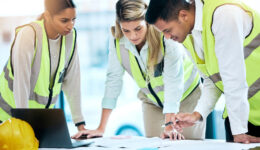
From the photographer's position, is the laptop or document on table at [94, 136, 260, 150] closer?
document on table at [94, 136, 260, 150]

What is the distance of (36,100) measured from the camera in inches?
87.4

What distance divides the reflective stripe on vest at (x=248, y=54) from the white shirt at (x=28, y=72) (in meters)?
0.93

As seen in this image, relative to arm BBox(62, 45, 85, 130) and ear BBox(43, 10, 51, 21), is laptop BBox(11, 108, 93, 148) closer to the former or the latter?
arm BBox(62, 45, 85, 130)

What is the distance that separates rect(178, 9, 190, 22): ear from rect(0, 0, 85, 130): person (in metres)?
0.88

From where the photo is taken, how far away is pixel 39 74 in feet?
7.08

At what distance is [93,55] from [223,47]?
180 centimetres

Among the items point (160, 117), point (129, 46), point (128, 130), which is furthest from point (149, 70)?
point (128, 130)

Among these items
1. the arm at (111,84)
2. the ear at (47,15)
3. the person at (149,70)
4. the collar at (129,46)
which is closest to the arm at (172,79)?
the person at (149,70)

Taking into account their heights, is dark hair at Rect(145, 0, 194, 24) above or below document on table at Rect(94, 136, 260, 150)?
above

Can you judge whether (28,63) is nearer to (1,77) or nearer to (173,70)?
(1,77)

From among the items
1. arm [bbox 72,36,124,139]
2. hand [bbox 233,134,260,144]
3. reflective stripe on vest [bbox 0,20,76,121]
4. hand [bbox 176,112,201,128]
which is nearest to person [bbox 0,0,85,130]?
reflective stripe on vest [bbox 0,20,76,121]

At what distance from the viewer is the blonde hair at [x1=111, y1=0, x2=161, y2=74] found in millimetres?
1818

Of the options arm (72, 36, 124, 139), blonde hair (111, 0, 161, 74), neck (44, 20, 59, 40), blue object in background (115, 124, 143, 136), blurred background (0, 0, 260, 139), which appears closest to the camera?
blonde hair (111, 0, 161, 74)

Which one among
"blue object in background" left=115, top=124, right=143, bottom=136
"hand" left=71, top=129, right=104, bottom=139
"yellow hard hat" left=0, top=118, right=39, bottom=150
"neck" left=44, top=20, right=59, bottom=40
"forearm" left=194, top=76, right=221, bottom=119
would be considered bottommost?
"blue object in background" left=115, top=124, right=143, bottom=136
